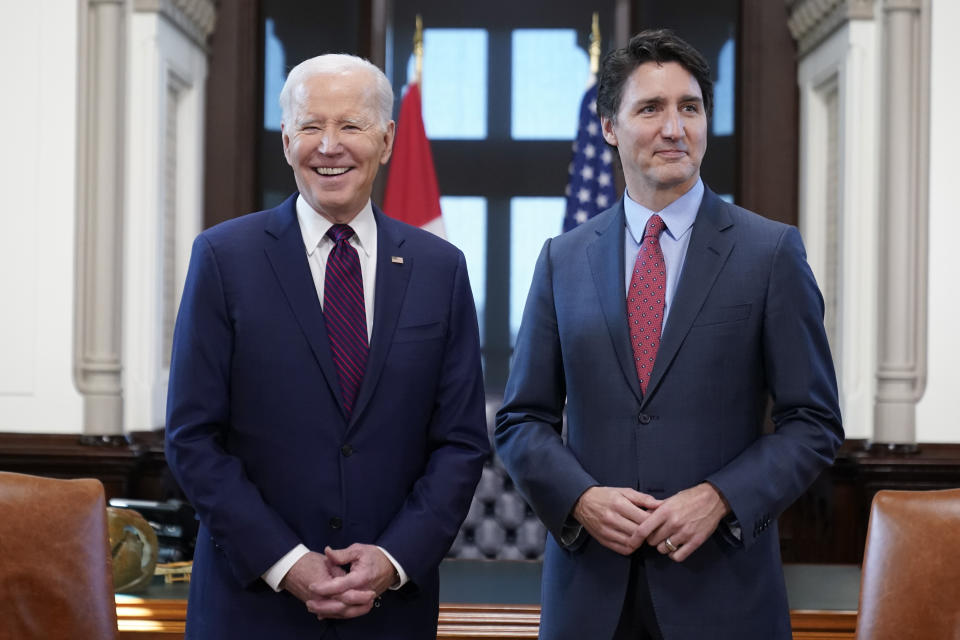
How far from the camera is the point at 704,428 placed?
193cm

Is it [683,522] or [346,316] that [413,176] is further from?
[683,522]

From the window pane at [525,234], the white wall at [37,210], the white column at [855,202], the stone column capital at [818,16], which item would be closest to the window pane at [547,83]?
the window pane at [525,234]

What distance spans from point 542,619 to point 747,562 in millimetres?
386

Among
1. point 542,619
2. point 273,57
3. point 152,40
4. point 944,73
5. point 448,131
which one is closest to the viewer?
point 542,619

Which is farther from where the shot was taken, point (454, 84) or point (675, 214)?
point (454, 84)

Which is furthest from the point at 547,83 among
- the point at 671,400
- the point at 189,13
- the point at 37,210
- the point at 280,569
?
the point at 280,569

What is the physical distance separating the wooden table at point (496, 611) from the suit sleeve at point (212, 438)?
1.72ft

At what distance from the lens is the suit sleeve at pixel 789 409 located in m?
1.85

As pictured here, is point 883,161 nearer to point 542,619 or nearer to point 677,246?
point 677,246

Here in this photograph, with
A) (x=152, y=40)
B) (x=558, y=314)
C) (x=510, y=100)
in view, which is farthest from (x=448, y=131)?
(x=558, y=314)

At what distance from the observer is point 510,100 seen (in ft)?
20.5

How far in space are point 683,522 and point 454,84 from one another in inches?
186

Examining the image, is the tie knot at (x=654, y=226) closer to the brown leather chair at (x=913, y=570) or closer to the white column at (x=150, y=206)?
the brown leather chair at (x=913, y=570)

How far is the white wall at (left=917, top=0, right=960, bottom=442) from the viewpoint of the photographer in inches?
174
